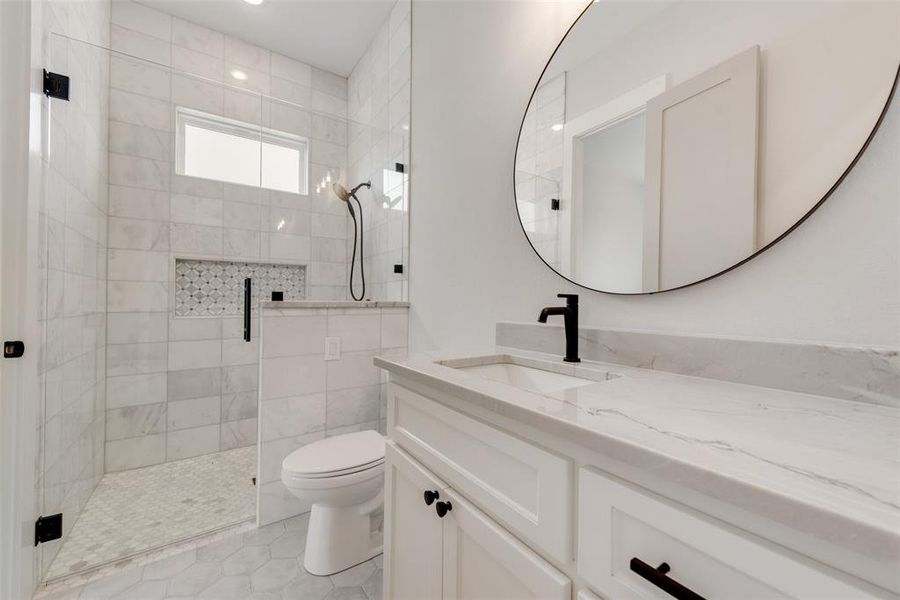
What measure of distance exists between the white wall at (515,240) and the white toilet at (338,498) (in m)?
0.65

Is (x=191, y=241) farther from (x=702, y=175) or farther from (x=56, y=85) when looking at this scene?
(x=702, y=175)

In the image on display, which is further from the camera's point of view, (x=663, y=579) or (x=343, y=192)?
(x=343, y=192)

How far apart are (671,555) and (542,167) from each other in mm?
1123

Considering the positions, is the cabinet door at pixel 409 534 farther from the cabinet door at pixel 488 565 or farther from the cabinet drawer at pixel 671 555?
the cabinet drawer at pixel 671 555

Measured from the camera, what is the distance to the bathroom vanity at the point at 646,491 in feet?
1.04

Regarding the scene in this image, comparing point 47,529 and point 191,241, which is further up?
point 191,241

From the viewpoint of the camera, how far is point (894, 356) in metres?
0.59

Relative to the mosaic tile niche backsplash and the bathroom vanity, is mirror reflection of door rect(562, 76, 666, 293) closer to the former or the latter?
the bathroom vanity

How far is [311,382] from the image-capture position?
1.83m

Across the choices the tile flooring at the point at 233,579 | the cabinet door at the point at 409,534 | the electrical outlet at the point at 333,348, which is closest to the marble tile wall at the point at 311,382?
→ the electrical outlet at the point at 333,348

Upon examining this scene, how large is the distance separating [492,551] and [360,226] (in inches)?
92.4

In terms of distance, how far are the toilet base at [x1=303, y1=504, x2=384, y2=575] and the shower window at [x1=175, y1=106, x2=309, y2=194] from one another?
80.6 inches

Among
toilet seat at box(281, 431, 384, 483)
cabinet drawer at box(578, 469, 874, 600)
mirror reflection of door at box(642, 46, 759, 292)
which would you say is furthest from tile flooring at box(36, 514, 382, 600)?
mirror reflection of door at box(642, 46, 759, 292)

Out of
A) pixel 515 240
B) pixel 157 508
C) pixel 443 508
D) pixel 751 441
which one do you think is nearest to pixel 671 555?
pixel 751 441
